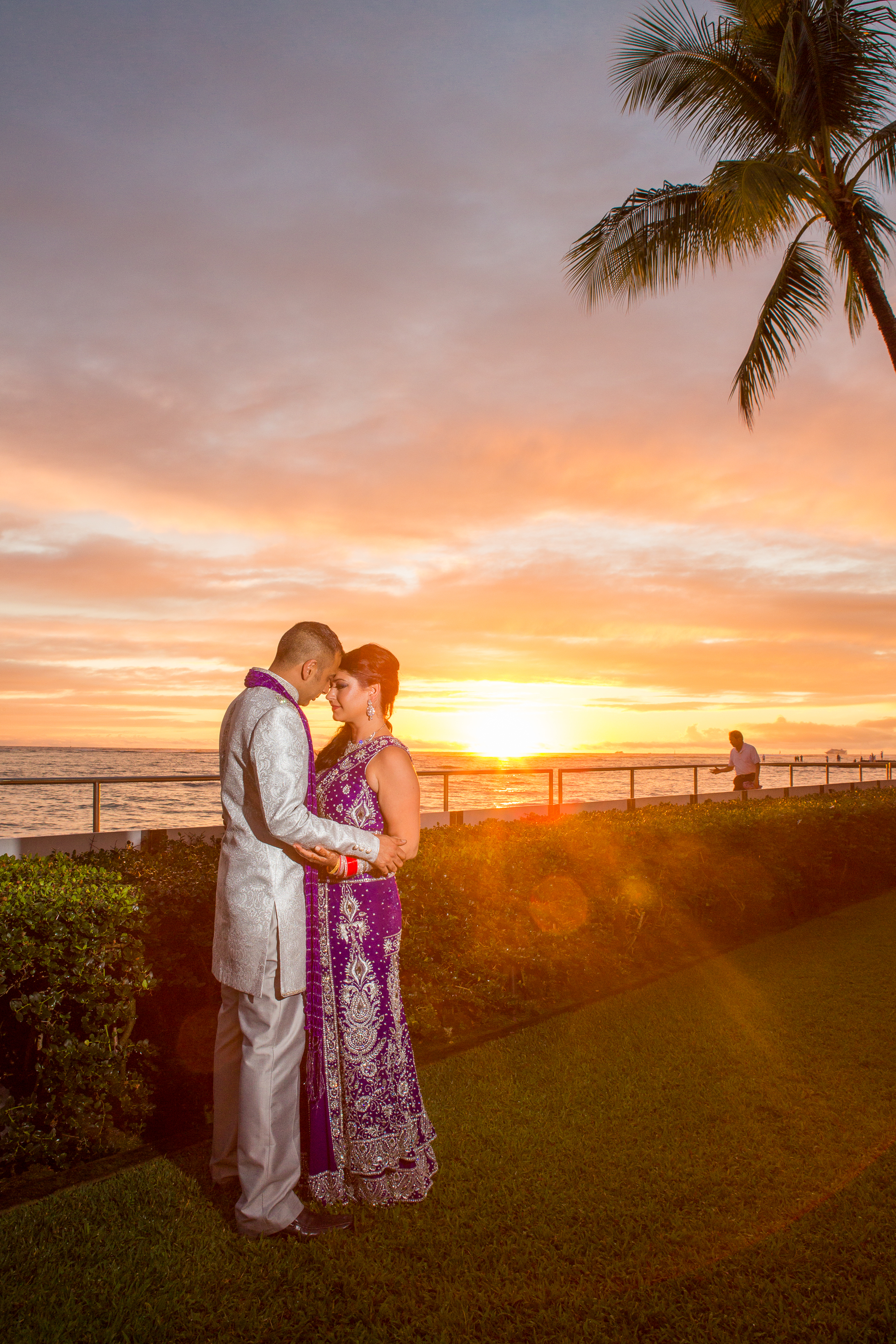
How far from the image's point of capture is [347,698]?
3262 mm

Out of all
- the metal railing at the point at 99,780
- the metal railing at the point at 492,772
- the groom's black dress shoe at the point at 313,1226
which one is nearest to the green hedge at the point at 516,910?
the groom's black dress shoe at the point at 313,1226

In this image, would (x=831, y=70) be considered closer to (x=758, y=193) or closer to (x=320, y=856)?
(x=758, y=193)

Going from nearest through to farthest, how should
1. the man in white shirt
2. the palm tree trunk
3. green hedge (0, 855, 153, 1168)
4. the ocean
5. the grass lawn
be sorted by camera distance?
the grass lawn < green hedge (0, 855, 153, 1168) < the palm tree trunk < the man in white shirt < the ocean

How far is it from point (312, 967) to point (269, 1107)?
0.48m

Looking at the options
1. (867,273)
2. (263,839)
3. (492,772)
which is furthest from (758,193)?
(263,839)

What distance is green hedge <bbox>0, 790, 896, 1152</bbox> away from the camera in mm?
3967

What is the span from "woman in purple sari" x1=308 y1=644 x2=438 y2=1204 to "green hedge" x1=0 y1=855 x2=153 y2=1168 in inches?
41.7

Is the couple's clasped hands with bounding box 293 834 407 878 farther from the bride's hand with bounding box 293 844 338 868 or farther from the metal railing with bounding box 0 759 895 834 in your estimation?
the metal railing with bounding box 0 759 895 834

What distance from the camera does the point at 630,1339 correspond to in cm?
243

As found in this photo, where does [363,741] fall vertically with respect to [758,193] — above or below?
below

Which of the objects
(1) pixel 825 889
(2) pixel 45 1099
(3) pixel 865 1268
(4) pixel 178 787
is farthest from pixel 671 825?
(4) pixel 178 787

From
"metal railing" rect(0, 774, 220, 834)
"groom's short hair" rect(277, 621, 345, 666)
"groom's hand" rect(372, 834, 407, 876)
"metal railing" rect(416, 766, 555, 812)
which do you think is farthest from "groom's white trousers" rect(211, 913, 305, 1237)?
"metal railing" rect(416, 766, 555, 812)

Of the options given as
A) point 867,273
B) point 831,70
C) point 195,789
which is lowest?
point 195,789

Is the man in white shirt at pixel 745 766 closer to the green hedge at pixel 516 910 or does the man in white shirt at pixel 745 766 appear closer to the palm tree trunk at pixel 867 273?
the green hedge at pixel 516 910
